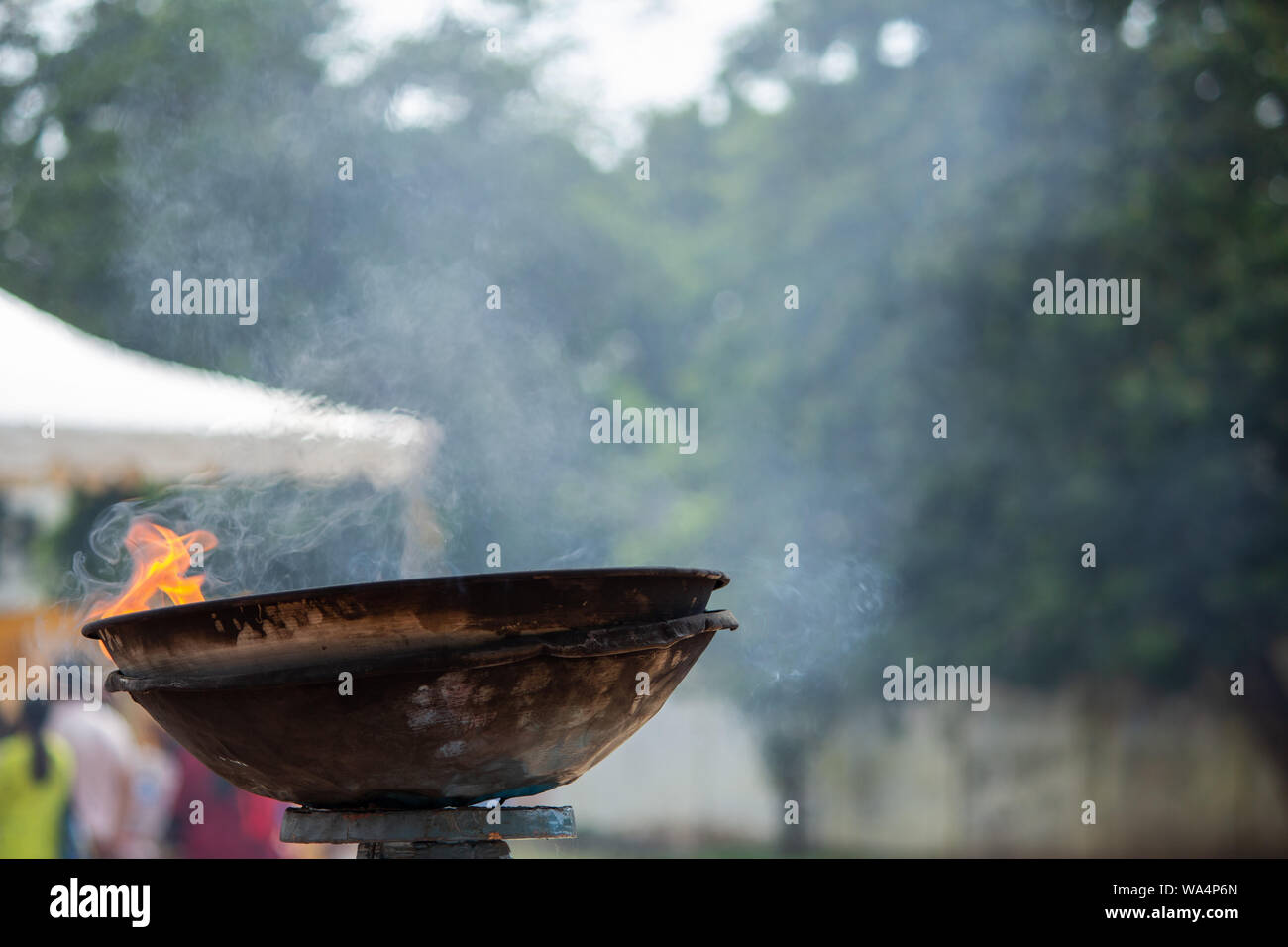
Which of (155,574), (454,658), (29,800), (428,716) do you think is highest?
(155,574)

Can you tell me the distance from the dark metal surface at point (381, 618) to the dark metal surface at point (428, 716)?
0.11 ft

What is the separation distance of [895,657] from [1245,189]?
4.91 metres

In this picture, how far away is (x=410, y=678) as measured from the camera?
2164 millimetres

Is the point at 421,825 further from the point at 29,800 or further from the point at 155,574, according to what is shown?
the point at 29,800

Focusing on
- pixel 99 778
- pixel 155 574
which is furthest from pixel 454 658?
pixel 99 778

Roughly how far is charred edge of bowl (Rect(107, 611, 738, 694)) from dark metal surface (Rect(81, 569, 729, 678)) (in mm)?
15

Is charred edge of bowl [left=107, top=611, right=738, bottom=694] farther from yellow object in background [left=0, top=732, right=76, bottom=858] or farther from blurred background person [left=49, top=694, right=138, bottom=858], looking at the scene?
blurred background person [left=49, top=694, right=138, bottom=858]

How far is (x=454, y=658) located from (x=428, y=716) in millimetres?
152

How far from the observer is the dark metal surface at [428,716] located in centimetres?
218

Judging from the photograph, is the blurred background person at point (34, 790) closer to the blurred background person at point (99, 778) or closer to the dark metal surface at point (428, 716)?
the blurred background person at point (99, 778)

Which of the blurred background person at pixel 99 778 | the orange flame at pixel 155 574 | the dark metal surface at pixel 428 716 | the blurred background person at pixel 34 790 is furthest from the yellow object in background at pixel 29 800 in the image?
the dark metal surface at pixel 428 716

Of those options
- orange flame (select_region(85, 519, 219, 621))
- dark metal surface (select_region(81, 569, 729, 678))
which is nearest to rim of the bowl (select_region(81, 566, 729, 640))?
dark metal surface (select_region(81, 569, 729, 678))

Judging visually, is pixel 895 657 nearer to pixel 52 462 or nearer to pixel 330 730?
pixel 52 462

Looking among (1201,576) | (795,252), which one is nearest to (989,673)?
(1201,576)
